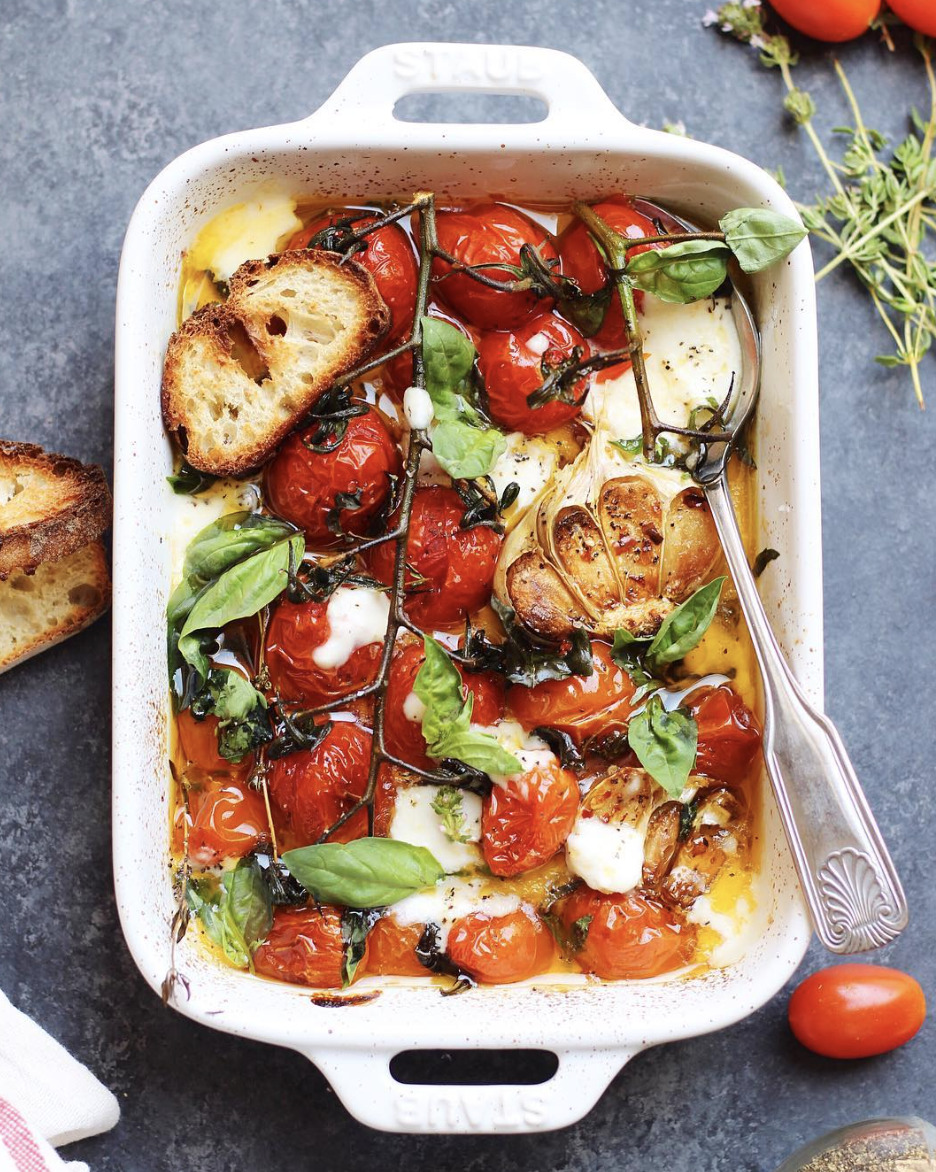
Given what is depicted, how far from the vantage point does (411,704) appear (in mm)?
1774

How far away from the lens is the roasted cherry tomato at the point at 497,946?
181cm

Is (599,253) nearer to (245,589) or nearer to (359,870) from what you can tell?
(245,589)

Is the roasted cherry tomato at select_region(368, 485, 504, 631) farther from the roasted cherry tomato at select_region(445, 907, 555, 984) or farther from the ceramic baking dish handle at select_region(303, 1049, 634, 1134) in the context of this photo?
the ceramic baking dish handle at select_region(303, 1049, 634, 1134)

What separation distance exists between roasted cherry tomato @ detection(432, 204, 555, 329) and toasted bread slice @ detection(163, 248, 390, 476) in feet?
0.44

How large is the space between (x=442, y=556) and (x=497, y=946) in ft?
2.11

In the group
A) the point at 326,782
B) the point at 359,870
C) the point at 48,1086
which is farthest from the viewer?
the point at 48,1086

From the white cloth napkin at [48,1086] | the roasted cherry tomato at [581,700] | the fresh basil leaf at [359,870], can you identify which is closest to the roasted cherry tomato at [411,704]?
the roasted cherry tomato at [581,700]

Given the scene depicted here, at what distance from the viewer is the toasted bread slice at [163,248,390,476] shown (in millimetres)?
1741

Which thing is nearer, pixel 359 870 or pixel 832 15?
pixel 359 870

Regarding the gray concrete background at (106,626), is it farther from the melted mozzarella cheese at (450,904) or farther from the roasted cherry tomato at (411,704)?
the roasted cherry tomato at (411,704)

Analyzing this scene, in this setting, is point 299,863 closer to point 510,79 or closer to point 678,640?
point 678,640

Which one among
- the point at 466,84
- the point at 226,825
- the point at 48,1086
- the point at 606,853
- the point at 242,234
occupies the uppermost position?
the point at 466,84

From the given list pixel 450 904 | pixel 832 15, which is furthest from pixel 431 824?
pixel 832 15

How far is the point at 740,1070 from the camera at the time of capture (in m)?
2.01
